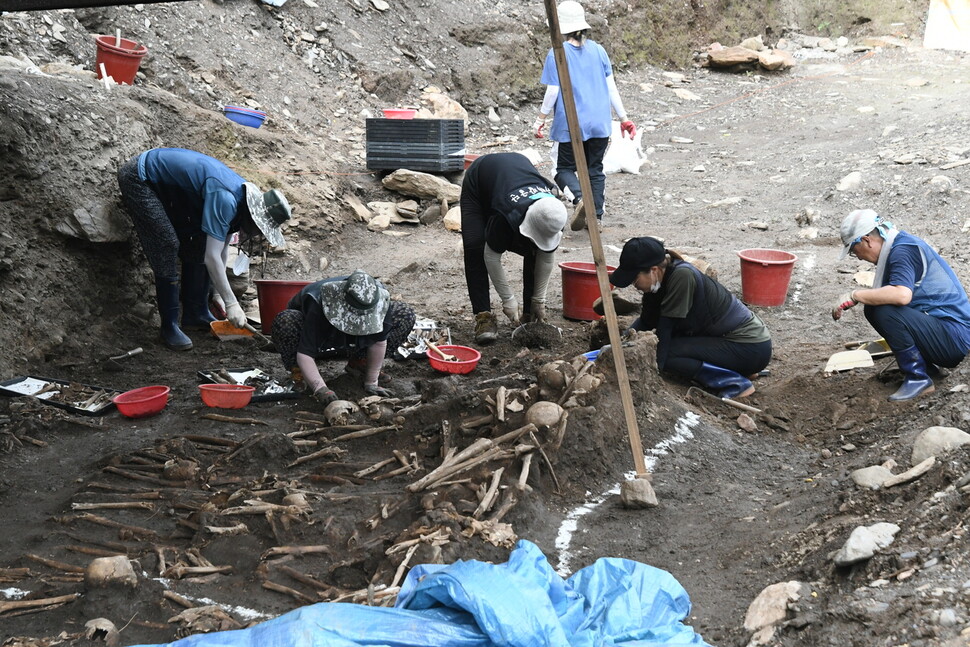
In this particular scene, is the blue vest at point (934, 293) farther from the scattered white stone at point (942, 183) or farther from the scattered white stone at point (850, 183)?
the scattered white stone at point (850, 183)

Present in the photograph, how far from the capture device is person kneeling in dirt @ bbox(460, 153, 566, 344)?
615 cm

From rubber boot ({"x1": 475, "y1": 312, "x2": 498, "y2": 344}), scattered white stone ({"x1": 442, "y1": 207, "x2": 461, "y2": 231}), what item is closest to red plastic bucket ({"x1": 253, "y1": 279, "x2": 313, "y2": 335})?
rubber boot ({"x1": 475, "y1": 312, "x2": 498, "y2": 344})

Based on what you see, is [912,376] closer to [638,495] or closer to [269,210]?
[638,495]

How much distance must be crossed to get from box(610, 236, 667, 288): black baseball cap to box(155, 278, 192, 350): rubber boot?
3.48 meters

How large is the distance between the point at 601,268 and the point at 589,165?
4845 millimetres

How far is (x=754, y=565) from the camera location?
376 cm

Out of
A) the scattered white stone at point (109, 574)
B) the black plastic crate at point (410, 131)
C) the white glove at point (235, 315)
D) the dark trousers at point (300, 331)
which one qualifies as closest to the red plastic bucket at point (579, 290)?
the dark trousers at point (300, 331)

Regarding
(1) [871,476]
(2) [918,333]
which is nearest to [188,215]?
(1) [871,476]

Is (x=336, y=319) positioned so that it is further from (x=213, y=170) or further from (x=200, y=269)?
(x=200, y=269)

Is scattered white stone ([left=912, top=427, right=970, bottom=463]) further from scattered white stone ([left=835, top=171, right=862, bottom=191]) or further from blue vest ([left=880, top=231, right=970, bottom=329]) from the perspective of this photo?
scattered white stone ([left=835, top=171, right=862, bottom=191])

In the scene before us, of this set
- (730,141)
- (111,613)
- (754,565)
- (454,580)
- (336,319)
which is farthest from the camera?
(730,141)

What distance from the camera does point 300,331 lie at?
18.6 ft

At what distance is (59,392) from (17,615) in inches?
109

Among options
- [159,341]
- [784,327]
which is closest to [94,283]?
[159,341]
